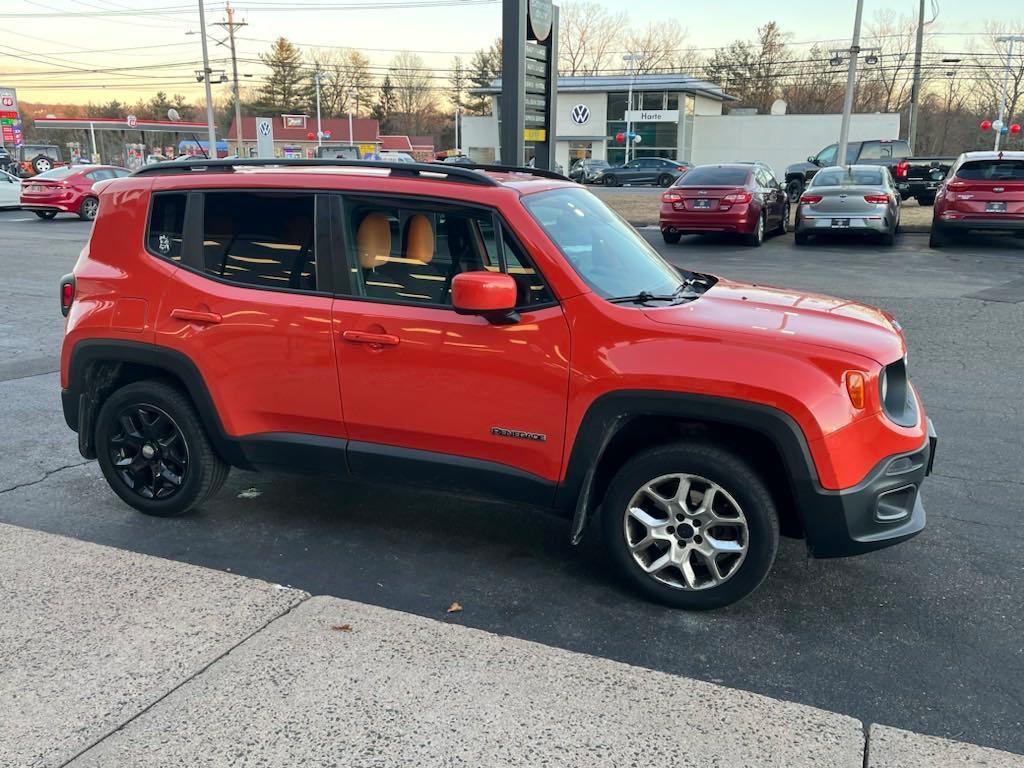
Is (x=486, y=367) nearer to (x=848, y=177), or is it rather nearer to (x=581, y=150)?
(x=848, y=177)

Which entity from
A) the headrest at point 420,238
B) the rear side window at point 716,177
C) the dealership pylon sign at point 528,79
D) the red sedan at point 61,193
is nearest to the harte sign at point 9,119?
the red sedan at point 61,193

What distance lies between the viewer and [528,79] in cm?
1009

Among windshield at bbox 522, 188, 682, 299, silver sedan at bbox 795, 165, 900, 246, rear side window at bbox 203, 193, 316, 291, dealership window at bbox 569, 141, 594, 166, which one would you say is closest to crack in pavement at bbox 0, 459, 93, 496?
rear side window at bbox 203, 193, 316, 291

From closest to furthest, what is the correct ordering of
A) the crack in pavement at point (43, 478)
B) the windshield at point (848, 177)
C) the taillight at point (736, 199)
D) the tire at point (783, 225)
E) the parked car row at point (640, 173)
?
the crack in pavement at point (43, 478), the taillight at point (736, 199), the windshield at point (848, 177), the tire at point (783, 225), the parked car row at point (640, 173)

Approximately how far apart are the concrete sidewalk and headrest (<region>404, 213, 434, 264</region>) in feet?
5.13

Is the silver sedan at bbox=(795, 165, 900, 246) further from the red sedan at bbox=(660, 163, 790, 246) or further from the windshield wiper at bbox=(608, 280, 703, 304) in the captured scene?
the windshield wiper at bbox=(608, 280, 703, 304)

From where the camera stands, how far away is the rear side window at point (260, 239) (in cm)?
400

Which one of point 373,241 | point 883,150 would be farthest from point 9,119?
point 373,241

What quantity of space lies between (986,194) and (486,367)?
14047 mm

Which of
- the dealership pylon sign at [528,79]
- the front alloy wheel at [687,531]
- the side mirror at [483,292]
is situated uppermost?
the dealership pylon sign at [528,79]

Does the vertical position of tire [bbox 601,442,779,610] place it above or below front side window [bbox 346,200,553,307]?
below

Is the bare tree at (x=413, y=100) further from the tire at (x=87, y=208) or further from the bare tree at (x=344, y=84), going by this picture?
the tire at (x=87, y=208)

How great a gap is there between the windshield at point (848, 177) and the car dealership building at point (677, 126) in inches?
1637

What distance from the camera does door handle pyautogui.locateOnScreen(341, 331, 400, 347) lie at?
12.3ft
